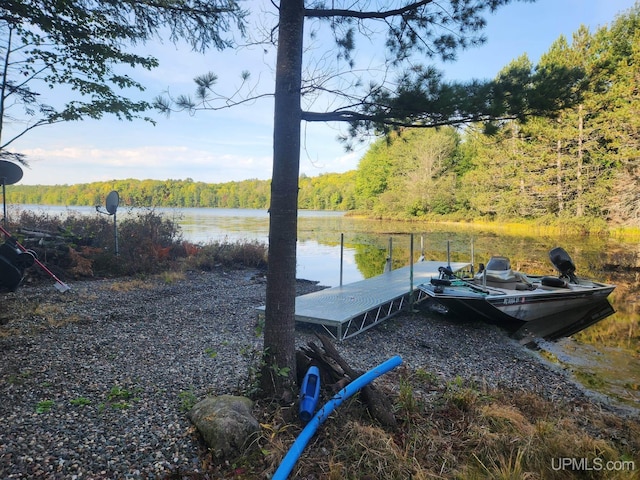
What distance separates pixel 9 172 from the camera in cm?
765

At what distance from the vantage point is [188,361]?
4.25 metres

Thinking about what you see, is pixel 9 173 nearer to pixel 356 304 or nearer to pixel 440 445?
pixel 356 304

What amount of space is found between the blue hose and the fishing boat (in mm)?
4589

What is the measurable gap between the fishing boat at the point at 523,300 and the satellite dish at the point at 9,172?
845 centimetres

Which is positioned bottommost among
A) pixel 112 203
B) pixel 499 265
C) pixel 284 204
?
pixel 499 265

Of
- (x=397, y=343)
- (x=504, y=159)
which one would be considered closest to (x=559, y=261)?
(x=397, y=343)

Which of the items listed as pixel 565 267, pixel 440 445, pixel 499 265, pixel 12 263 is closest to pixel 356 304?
pixel 499 265

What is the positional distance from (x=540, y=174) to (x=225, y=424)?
34.1 m

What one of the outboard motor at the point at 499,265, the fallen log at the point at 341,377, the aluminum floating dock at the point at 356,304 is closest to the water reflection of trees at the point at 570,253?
the outboard motor at the point at 499,265

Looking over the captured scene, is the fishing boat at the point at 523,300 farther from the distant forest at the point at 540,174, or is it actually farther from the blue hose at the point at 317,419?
the blue hose at the point at 317,419

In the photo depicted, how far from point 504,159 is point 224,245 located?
28.6 m

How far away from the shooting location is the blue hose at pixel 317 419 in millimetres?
2268

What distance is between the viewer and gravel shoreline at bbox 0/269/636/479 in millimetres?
2434

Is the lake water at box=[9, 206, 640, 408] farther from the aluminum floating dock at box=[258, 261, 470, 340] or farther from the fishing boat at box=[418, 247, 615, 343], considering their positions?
the aluminum floating dock at box=[258, 261, 470, 340]
